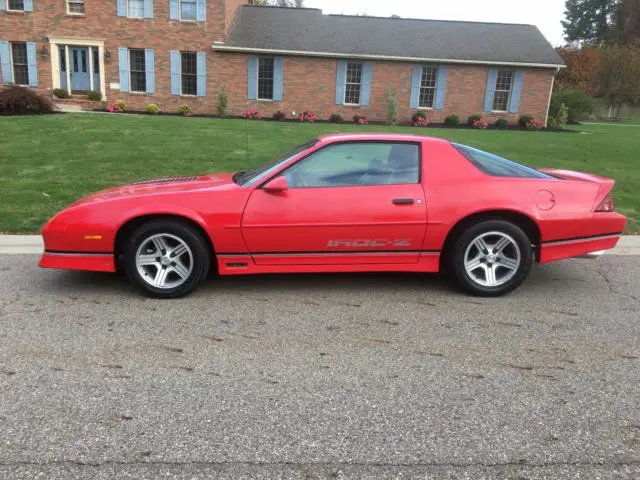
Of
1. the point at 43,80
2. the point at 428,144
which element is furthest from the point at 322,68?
the point at 428,144

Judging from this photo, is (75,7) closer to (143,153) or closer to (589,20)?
(143,153)

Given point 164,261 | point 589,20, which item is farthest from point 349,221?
point 589,20

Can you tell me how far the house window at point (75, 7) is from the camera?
23.7 m

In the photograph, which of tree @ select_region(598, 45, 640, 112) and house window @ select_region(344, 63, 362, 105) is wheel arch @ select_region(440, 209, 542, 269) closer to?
house window @ select_region(344, 63, 362, 105)

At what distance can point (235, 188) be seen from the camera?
4703mm

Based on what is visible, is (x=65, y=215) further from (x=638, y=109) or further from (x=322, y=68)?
(x=638, y=109)

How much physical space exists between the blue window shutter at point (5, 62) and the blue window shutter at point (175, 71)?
727cm

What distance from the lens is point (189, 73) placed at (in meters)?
24.5

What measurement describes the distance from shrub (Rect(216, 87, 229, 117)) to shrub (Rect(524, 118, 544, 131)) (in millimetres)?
13604

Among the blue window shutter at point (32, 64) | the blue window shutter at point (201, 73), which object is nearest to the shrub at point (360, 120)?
the blue window shutter at point (201, 73)

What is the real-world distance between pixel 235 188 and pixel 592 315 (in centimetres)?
318

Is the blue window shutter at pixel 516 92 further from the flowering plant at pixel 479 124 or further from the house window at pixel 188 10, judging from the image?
the house window at pixel 188 10

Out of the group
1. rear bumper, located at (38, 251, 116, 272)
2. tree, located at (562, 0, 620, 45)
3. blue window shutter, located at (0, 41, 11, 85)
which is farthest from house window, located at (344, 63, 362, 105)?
tree, located at (562, 0, 620, 45)

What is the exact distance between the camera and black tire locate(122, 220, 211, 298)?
456 centimetres
